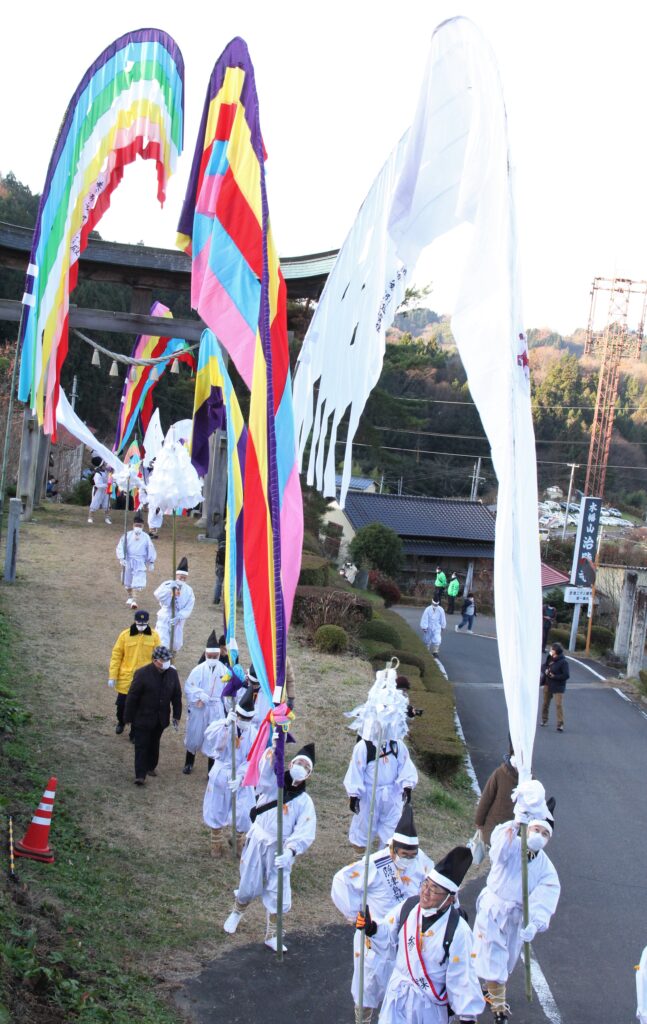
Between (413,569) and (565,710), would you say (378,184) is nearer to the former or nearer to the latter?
(565,710)

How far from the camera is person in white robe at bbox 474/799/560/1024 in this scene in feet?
20.9

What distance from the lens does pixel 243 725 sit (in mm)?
8617

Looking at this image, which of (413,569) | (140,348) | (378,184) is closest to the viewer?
(378,184)

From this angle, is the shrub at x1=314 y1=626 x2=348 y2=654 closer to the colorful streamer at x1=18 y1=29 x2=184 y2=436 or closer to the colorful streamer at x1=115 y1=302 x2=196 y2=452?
the colorful streamer at x1=18 y1=29 x2=184 y2=436

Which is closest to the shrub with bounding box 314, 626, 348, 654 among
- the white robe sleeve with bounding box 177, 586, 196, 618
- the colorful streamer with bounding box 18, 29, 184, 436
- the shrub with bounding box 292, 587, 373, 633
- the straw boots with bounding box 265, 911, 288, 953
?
the shrub with bounding box 292, 587, 373, 633

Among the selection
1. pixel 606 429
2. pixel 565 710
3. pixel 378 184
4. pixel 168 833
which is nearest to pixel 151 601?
pixel 565 710

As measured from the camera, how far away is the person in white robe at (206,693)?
988cm

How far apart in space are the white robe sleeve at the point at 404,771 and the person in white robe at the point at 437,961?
10.4 ft

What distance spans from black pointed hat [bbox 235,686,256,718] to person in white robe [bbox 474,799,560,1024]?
8.05 feet

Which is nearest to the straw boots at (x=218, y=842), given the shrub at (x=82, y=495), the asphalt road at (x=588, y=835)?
the asphalt road at (x=588, y=835)

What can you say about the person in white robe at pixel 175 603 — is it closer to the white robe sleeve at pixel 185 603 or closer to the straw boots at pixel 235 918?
the white robe sleeve at pixel 185 603

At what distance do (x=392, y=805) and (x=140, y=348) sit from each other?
18115mm

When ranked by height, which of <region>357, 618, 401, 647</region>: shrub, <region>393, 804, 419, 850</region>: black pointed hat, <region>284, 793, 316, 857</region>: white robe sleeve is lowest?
<region>357, 618, 401, 647</region>: shrub

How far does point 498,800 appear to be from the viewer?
24.4ft
